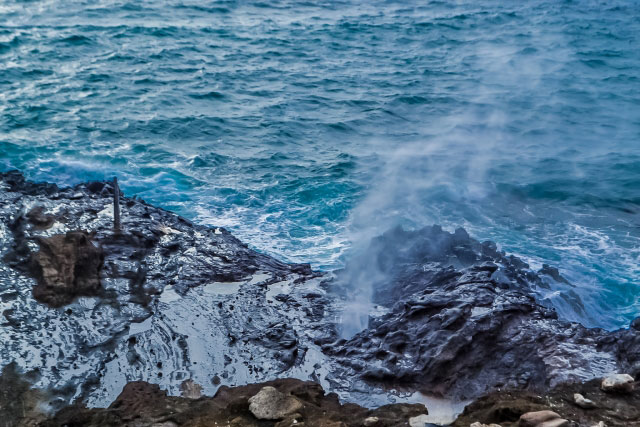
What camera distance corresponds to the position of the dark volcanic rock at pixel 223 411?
6.35 metres

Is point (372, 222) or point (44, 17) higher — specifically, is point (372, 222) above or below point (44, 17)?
below

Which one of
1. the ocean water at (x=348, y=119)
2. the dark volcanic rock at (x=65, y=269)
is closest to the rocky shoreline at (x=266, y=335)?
the dark volcanic rock at (x=65, y=269)

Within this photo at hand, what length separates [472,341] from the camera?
7551mm

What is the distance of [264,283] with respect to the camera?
9.30 m

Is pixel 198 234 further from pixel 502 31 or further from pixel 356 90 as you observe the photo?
pixel 502 31

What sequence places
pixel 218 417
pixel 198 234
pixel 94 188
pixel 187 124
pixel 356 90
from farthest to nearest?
1. pixel 356 90
2. pixel 187 124
3. pixel 94 188
4. pixel 198 234
5. pixel 218 417

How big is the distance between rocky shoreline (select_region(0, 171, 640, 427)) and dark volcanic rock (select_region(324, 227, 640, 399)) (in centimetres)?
2

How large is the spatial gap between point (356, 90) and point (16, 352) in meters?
13.9

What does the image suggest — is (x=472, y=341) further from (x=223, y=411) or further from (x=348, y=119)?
(x=348, y=119)

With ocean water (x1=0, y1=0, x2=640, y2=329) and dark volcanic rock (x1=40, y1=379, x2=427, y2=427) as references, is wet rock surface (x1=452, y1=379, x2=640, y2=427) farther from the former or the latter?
ocean water (x1=0, y1=0, x2=640, y2=329)

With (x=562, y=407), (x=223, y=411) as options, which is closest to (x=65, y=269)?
(x=223, y=411)

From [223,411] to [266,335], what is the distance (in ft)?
5.56

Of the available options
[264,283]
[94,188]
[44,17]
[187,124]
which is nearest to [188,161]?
[187,124]

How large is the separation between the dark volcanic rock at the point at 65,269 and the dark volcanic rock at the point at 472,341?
3.23 metres
